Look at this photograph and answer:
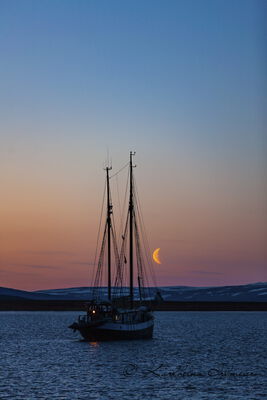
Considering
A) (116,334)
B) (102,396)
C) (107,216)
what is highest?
(107,216)

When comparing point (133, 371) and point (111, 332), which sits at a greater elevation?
point (111, 332)

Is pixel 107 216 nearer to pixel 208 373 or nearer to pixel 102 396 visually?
pixel 208 373

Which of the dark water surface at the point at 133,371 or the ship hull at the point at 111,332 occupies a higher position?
the ship hull at the point at 111,332

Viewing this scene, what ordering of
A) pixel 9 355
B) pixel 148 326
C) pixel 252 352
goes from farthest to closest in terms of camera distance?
1. pixel 148 326
2. pixel 252 352
3. pixel 9 355

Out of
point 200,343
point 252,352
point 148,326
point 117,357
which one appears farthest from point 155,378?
point 200,343

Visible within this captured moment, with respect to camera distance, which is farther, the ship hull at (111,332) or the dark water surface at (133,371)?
the ship hull at (111,332)

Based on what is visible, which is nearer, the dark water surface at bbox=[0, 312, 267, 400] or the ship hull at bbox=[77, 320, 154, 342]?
the dark water surface at bbox=[0, 312, 267, 400]

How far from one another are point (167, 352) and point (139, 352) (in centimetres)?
475

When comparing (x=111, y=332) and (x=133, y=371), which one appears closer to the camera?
(x=133, y=371)

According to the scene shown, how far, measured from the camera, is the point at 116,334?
102250 mm

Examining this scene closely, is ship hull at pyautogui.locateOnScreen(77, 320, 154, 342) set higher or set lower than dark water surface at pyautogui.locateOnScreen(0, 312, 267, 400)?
higher

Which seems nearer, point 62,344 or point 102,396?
point 102,396

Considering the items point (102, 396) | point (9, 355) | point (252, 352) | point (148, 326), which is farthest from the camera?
point (148, 326)

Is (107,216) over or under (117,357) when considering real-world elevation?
over
